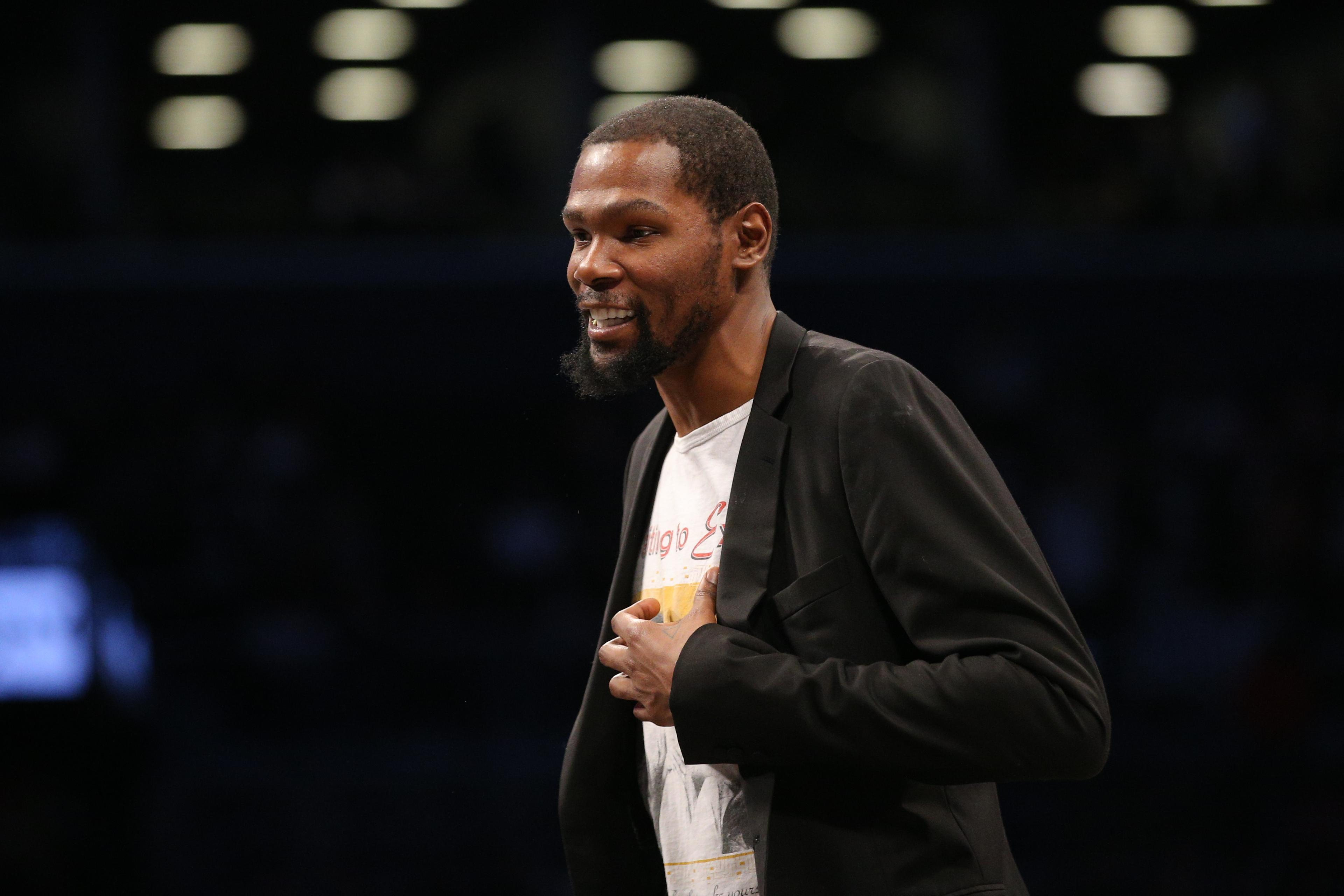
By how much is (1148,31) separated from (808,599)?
10030 mm

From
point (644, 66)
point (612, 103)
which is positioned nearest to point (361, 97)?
point (612, 103)

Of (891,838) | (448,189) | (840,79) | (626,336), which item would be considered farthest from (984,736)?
(840,79)

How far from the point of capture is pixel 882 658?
6.09 ft

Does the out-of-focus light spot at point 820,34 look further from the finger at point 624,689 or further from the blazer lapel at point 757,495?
the finger at point 624,689

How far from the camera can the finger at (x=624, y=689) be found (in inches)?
76.7

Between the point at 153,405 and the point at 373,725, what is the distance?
2846 millimetres

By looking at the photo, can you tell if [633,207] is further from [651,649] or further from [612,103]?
[612,103]

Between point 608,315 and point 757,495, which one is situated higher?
point 608,315

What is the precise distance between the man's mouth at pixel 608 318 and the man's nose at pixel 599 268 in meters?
0.03

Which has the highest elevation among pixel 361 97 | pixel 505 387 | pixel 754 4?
pixel 754 4

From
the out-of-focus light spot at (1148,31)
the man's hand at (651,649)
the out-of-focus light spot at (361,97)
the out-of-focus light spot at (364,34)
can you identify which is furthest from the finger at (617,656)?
the out-of-focus light spot at (1148,31)

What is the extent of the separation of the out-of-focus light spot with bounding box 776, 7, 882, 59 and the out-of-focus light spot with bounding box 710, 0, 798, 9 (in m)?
0.08

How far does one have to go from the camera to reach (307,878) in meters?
6.54

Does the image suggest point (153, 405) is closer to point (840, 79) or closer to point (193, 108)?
point (193, 108)
